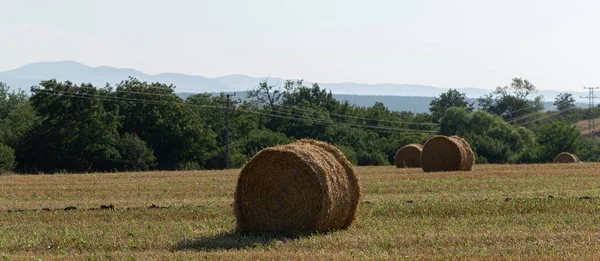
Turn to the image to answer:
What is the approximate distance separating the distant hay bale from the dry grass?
32.0 feet

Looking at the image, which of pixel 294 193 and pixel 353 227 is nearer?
pixel 294 193

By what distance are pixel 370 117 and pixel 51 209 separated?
247 feet

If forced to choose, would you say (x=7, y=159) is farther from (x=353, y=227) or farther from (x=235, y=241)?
(x=235, y=241)

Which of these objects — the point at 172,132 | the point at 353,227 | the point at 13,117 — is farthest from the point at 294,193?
the point at 13,117

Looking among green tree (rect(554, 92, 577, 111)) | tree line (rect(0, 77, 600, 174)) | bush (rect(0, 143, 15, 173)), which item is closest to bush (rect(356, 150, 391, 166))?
tree line (rect(0, 77, 600, 174))

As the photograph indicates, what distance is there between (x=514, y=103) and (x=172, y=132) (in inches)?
3375

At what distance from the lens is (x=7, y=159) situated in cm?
5219

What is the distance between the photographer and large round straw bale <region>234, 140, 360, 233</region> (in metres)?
15.5

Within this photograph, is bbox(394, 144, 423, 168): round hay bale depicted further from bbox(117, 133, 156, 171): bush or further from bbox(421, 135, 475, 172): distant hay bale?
bbox(117, 133, 156, 171): bush

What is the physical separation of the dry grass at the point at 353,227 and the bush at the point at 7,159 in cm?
2761

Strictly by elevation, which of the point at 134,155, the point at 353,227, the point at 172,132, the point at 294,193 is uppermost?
the point at 294,193

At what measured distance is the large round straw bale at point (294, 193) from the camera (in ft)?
51.0

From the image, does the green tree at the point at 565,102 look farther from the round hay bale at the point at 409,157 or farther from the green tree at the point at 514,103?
the round hay bale at the point at 409,157

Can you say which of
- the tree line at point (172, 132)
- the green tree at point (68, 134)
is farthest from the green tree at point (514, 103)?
the green tree at point (68, 134)
